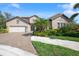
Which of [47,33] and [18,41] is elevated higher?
[47,33]

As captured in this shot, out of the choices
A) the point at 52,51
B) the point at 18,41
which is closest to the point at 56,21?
the point at 52,51

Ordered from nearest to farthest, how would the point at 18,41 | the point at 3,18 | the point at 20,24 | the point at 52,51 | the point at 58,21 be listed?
the point at 52,51 → the point at 18,41 → the point at 3,18 → the point at 58,21 → the point at 20,24

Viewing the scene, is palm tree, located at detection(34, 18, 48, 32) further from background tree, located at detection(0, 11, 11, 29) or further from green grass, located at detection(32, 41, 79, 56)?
background tree, located at detection(0, 11, 11, 29)

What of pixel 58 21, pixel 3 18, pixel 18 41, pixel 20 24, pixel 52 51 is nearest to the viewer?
pixel 52 51

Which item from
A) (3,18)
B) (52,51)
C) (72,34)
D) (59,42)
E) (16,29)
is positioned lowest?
(52,51)

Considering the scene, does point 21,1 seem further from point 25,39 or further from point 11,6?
point 25,39

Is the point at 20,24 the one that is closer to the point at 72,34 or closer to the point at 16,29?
the point at 16,29

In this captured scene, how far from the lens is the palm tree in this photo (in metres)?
12.3

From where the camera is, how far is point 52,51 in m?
12.1

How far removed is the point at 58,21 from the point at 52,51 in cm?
117

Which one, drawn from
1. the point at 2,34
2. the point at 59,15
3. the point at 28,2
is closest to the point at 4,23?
the point at 2,34

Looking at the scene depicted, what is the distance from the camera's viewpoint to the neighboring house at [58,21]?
12312mm

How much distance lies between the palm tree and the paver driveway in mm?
523

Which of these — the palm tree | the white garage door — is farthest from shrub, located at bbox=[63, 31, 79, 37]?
the white garage door
